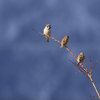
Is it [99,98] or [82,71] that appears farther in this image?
[82,71]

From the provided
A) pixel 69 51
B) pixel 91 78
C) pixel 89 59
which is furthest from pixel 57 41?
pixel 91 78

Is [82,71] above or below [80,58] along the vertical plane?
below

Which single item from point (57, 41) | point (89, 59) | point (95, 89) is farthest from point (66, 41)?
point (95, 89)

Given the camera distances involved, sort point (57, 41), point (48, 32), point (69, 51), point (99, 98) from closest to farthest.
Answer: point (99, 98) < point (69, 51) < point (57, 41) < point (48, 32)

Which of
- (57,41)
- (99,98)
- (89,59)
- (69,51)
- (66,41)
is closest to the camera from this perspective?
(99,98)

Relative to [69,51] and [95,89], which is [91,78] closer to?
[95,89]

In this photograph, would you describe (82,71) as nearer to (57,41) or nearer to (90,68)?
(90,68)

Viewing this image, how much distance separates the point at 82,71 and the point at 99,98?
891 millimetres

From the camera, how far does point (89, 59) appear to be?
14.1ft

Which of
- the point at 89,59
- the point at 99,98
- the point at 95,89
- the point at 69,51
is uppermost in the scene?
the point at 69,51

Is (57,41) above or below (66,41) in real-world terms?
below

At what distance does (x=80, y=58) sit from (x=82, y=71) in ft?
14.2

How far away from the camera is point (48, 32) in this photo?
12.4 metres

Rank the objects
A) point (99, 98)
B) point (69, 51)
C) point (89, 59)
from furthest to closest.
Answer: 1. point (69, 51)
2. point (89, 59)
3. point (99, 98)
